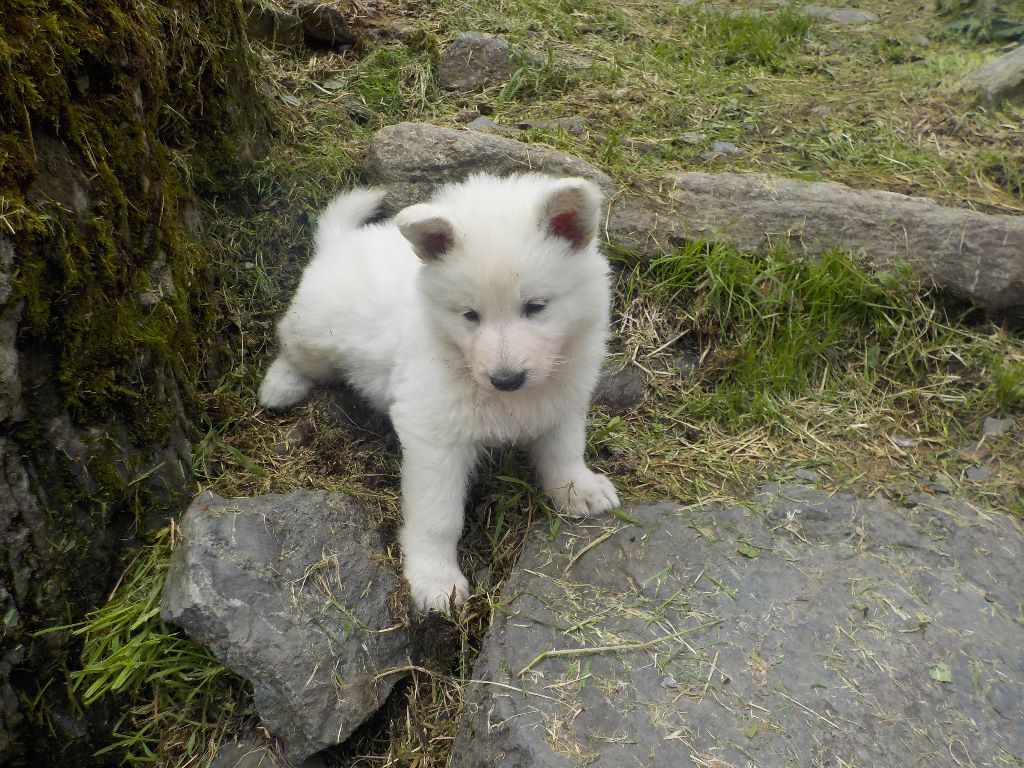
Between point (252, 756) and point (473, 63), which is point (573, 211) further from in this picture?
point (473, 63)

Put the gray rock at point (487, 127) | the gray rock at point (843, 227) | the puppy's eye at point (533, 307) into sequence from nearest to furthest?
1. the puppy's eye at point (533, 307)
2. the gray rock at point (843, 227)
3. the gray rock at point (487, 127)

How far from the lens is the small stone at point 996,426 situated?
371 cm

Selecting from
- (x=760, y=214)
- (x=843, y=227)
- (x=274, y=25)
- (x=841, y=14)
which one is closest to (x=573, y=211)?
(x=760, y=214)

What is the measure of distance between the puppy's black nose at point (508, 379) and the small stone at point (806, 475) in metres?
1.58

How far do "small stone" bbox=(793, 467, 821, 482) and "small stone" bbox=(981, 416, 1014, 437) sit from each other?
39.2 inches

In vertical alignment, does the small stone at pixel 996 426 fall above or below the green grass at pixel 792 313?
below

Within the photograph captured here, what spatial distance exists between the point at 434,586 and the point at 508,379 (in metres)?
0.96

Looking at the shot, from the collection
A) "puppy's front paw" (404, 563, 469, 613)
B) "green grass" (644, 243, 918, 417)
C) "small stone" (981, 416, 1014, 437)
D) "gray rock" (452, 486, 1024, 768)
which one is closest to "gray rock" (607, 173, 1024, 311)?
"green grass" (644, 243, 918, 417)

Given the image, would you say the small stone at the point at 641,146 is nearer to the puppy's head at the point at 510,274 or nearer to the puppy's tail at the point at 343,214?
the puppy's tail at the point at 343,214

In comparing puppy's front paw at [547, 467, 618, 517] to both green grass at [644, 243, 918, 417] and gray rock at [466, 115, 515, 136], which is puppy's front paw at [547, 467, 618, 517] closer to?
green grass at [644, 243, 918, 417]

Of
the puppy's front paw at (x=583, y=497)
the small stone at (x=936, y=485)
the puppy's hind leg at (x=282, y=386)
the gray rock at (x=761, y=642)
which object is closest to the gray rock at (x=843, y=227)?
the small stone at (x=936, y=485)

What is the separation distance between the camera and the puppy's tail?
12.5 ft

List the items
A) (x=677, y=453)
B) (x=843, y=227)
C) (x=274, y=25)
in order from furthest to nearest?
(x=274, y=25) → (x=843, y=227) → (x=677, y=453)

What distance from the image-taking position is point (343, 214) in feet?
12.5
